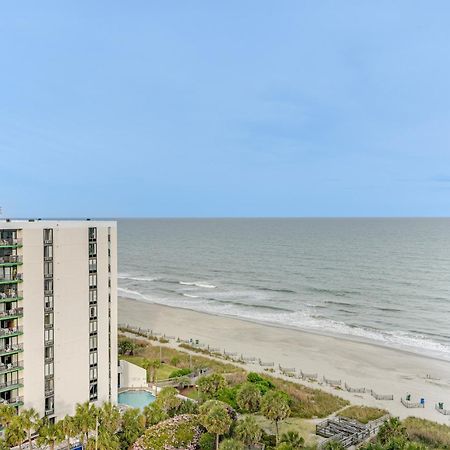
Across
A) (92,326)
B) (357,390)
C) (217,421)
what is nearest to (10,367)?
(92,326)

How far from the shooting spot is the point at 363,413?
126 ft

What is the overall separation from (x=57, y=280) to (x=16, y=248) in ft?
11.8

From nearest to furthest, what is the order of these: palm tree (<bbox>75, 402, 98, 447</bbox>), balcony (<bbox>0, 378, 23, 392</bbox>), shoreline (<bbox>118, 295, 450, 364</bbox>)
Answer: palm tree (<bbox>75, 402, 98, 447</bbox>) → balcony (<bbox>0, 378, 23, 392</bbox>) → shoreline (<bbox>118, 295, 450, 364</bbox>)

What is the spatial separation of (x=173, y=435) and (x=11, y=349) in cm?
1202

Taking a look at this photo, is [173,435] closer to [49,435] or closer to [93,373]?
[49,435]

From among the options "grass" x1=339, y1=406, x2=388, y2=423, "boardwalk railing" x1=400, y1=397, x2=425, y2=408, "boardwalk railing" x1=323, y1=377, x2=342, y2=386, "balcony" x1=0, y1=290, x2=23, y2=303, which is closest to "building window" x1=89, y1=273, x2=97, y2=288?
"balcony" x1=0, y1=290, x2=23, y2=303

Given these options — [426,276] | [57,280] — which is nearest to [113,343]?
[57,280]

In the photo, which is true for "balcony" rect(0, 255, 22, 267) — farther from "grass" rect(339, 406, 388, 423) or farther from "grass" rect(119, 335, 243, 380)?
"grass" rect(339, 406, 388, 423)

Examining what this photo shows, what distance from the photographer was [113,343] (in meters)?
35.1

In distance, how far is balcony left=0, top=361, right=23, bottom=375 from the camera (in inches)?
1127

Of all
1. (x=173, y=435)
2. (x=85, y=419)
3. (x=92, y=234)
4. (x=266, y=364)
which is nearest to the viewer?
(x=85, y=419)

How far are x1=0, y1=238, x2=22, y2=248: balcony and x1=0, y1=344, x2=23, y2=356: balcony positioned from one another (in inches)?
262

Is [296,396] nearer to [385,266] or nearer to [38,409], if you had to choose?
[38,409]

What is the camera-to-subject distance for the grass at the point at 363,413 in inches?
1464
